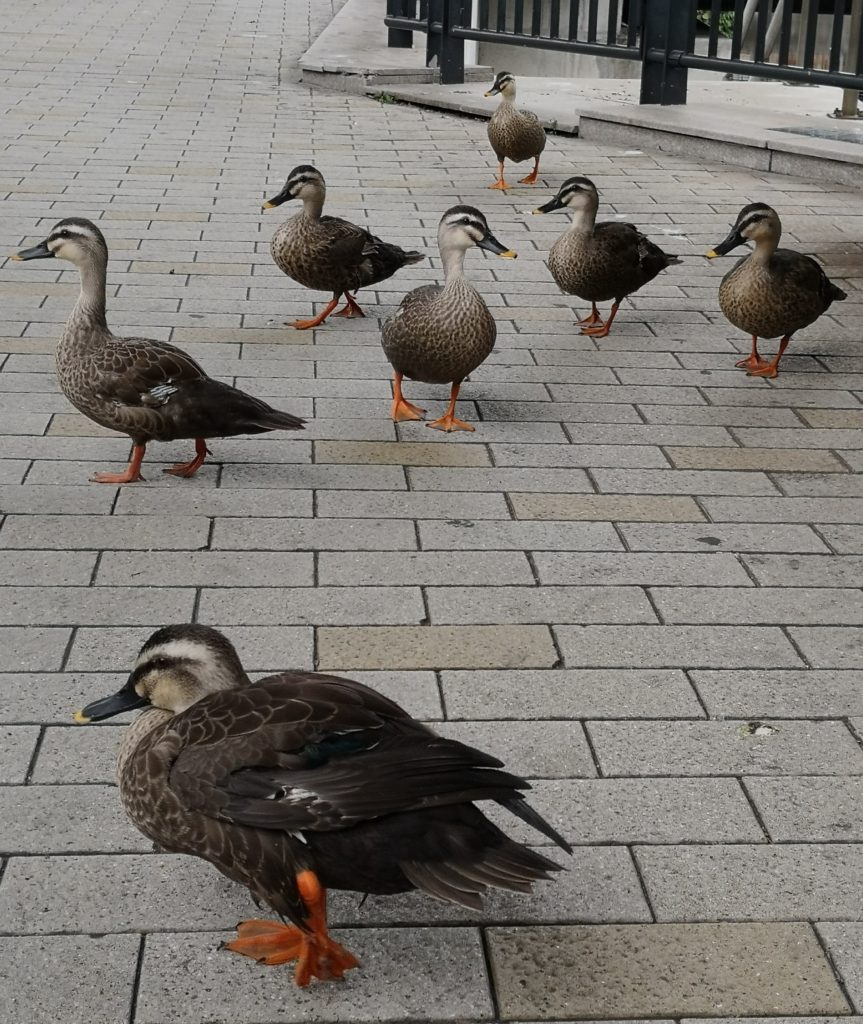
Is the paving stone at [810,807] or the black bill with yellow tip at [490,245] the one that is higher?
the black bill with yellow tip at [490,245]

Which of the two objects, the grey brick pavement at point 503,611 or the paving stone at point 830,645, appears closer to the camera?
the grey brick pavement at point 503,611

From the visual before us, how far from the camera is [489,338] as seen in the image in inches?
Result: 272

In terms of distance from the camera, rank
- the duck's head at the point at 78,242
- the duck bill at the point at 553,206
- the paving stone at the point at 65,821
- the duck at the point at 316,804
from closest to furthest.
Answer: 1. the duck at the point at 316,804
2. the paving stone at the point at 65,821
3. the duck's head at the point at 78,242
4. the duck bill at the point at 553,206

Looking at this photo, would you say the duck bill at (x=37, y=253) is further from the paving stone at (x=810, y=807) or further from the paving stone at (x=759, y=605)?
the paving stone at (x=810, y=807)

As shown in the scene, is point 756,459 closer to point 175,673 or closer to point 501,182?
point 175,673

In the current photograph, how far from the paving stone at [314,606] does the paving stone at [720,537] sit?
1.03 m

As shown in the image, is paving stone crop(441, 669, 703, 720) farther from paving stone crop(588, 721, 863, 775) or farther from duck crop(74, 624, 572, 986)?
duck crop(74, 624, 572, 986)

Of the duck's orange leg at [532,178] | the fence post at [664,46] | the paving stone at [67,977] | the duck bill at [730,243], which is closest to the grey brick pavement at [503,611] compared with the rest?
the paving stone at [67,977]

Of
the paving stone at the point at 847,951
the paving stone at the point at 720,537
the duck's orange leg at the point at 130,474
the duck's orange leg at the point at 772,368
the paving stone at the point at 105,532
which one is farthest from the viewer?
the duck's orange leg at the point at 772,368

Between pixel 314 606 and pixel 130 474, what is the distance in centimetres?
145

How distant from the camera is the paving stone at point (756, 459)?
21.5ft

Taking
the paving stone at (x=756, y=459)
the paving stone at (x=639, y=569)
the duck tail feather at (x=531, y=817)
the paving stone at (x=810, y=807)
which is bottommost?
the paving stone at (x=756, y=459)

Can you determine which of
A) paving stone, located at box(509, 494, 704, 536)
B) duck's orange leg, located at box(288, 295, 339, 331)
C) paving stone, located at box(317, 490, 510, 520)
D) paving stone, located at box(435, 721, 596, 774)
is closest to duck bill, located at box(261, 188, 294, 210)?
duck's orange leg, located at box(288, 295, 339, 331)

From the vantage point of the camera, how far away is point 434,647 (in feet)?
15.9
